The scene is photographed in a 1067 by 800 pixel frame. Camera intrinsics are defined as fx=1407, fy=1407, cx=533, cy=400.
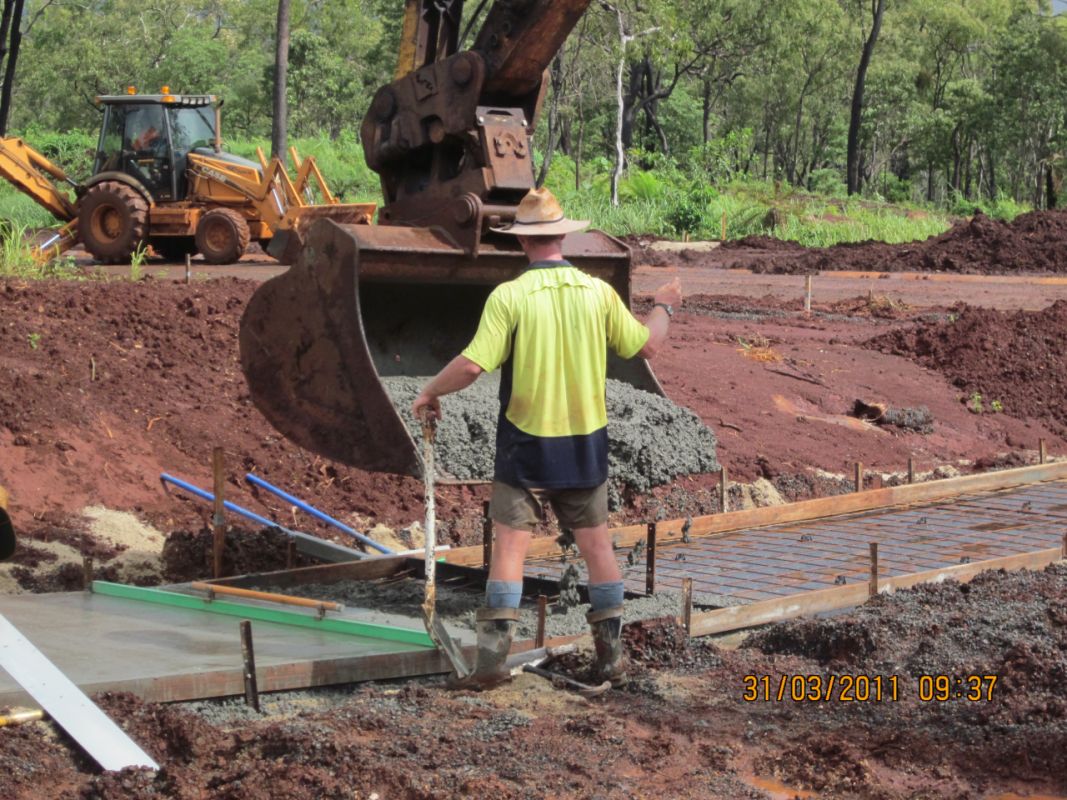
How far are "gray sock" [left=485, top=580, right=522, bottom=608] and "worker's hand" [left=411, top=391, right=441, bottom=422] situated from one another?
0.61 meters

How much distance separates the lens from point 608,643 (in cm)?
479

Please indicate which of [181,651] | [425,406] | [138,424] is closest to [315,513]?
[138,424]

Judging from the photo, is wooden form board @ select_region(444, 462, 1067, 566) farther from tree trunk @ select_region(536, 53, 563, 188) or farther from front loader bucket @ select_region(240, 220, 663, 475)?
tree trunk @ select_region(536, 53, 563, 188)

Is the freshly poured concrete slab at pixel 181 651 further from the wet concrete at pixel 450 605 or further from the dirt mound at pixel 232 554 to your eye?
the dirt mound at pixel 232 554

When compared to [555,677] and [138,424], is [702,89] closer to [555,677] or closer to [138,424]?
[138,424]

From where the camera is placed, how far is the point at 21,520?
688 cm

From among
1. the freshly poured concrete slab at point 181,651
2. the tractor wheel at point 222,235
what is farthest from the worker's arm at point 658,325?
the tractor wheel at point 222,235

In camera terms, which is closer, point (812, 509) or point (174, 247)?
point (812, 509)

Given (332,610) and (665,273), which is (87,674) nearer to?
(332,610)

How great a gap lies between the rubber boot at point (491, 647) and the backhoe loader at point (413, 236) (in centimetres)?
108

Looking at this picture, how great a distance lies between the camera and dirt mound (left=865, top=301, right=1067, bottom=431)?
1269 centimetres

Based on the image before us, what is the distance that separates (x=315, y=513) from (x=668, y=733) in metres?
3.44
